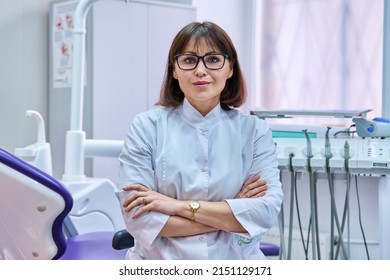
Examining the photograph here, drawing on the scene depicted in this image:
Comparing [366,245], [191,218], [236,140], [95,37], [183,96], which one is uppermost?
[95,37]

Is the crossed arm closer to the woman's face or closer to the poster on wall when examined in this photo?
the woman's face

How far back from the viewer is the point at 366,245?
2.69m

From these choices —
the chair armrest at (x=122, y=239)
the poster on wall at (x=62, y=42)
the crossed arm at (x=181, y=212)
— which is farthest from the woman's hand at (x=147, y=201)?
the poster on wall at (x=62, y=42)

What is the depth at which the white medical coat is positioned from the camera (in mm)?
1279

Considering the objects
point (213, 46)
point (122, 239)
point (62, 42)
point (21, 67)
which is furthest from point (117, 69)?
point (213, 46)

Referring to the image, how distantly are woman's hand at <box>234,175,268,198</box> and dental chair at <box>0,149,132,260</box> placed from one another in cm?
39

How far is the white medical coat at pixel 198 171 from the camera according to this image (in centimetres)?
128

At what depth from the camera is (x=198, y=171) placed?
1294mm

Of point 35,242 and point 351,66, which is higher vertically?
point 351,66

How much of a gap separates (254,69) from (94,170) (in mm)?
1117

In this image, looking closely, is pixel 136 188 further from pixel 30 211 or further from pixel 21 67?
pixel 21 67

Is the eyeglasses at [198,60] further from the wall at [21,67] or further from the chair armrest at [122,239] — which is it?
the wall at [21,67]

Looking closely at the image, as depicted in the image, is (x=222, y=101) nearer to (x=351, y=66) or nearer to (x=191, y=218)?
(x=191, y=218)
